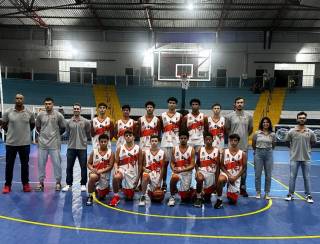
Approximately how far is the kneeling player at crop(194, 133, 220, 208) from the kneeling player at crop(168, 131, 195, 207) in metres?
0.17

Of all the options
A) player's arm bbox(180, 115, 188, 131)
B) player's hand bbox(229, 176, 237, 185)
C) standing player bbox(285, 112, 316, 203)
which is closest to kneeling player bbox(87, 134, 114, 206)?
player's arm bbox(180, 115, 188, 131)

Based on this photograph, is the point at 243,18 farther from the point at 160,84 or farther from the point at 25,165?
the point at 25,165

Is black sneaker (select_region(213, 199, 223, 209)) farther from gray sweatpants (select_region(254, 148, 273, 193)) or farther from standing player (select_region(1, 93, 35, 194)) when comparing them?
standing player (select_region(1, 93, 35, 194))

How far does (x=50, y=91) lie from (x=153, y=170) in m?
15.1

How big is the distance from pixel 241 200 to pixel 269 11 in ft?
49.3

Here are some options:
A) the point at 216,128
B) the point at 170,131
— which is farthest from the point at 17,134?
the point at 216,128

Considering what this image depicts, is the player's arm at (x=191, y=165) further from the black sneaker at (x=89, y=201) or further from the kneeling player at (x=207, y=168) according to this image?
the black sneaker at (x=89, y=201)

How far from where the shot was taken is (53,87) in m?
19.6

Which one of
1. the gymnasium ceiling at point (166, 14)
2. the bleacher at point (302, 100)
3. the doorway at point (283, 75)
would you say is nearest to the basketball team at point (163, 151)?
the gymnasium ceiling at point (166, 14)

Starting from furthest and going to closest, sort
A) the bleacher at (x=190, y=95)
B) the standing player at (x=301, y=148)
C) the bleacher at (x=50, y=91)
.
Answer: the bleacher at (x=190, y=95)
the bleacher at (x=50, y=91)
the standing player at (x=301, y=148)

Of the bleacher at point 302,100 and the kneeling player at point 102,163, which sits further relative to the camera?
the bleacher at point 302,100

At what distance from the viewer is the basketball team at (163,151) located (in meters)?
5.89

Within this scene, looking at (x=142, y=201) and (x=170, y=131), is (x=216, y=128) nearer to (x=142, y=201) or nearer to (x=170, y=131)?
(x=170, y=131)

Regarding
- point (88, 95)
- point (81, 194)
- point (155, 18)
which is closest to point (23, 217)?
point (81, 194)
